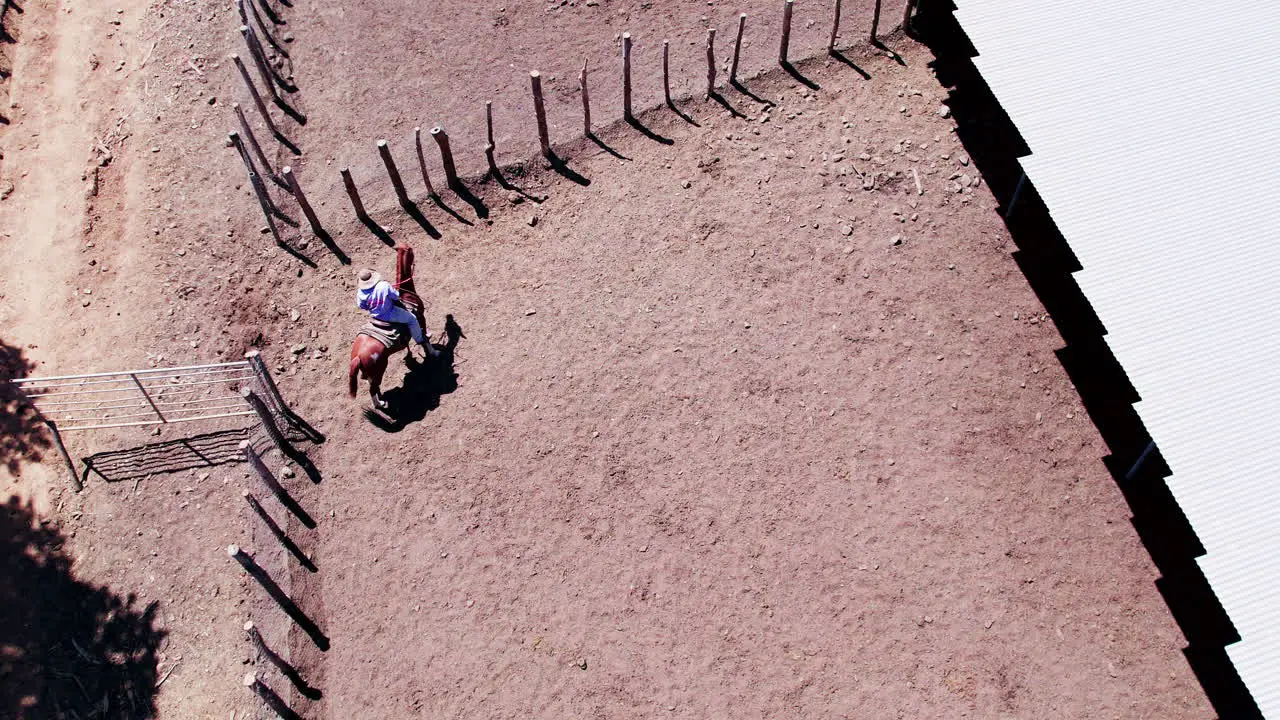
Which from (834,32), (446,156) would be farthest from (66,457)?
(834,32)

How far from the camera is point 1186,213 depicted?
38.3 feet

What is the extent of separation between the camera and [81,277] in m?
14.5

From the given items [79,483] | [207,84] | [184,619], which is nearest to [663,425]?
[184,619]

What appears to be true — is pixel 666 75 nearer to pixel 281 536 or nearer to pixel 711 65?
pixel 711 65

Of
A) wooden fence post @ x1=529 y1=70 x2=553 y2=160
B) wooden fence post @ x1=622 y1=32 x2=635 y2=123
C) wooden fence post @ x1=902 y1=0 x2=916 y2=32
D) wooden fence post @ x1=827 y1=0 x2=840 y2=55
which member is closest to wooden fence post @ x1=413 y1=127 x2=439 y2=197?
wooden fence post @ x1=529 y1=70 x2=553 y2=160

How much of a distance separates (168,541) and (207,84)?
29.6ft

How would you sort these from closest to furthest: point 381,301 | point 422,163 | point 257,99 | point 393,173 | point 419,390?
1. point 381,301
2. point 419,390
3. point 393,173
4. point 422,163
5. point 257,99

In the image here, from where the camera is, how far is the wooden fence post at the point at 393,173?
1386 cm

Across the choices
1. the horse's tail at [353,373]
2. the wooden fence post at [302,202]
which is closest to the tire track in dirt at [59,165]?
the wooden fence post at [302,202]

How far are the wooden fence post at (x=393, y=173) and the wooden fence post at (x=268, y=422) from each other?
437 cm

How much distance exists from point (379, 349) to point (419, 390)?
1247mm

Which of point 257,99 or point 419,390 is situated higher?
point 257,99

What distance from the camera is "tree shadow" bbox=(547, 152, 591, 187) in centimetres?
1488

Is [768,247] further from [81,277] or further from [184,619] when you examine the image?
[81,277]
